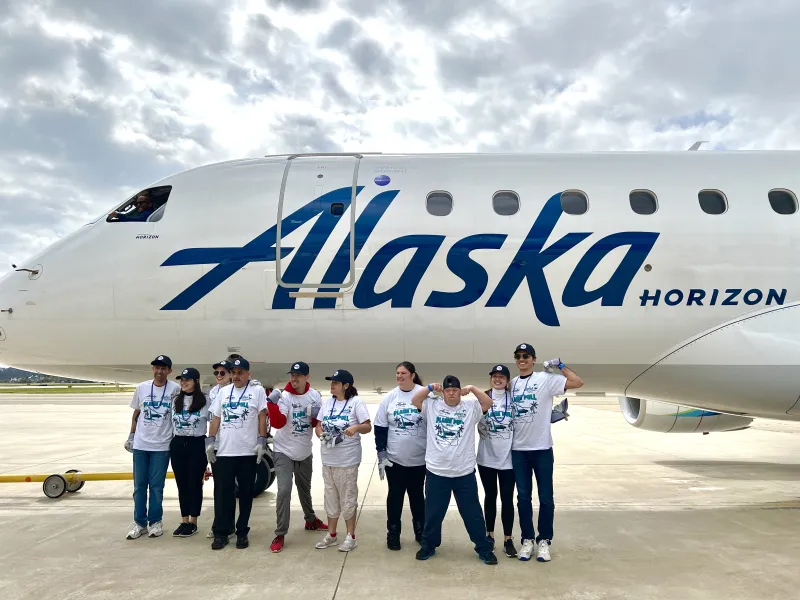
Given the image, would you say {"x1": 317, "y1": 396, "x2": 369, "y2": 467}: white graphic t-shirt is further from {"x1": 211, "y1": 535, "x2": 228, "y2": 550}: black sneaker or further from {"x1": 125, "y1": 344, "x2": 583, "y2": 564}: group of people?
{"x1": 211, "y1": 535, "x2": 228, "y2": 550}: black sneaker

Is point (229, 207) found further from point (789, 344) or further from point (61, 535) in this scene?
point (789, 344)

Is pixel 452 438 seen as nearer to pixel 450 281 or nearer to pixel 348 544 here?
pixel 348 544

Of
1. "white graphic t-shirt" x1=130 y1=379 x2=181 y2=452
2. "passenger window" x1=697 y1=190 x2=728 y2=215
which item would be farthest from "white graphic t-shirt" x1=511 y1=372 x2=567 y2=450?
"white graphic t-shirt" x1=130 y1=379 x2=181 y2=452

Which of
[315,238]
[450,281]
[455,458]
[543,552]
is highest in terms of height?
[315,238]

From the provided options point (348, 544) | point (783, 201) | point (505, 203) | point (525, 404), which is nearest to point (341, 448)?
point (348, 544)

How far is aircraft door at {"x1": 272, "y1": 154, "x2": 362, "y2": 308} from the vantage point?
6.44 metres

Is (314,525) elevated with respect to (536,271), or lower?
lower

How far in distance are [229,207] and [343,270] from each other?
5.79ft

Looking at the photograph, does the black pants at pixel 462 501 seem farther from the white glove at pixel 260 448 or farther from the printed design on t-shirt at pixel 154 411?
the printed design on t-shirt at pixel 154 411

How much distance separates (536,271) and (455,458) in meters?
2.54

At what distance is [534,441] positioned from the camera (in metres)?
5.30

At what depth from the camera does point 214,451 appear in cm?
566

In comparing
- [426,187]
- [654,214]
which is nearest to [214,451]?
[426,187]

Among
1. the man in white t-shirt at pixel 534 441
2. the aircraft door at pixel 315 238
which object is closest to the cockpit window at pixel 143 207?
the aircraft door at pixel 315 238
